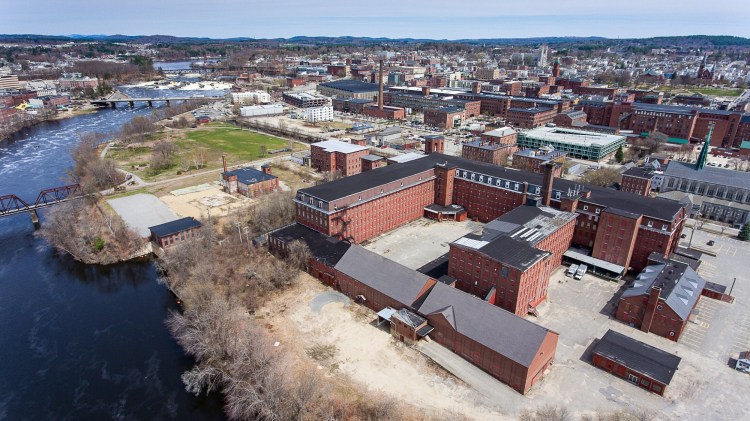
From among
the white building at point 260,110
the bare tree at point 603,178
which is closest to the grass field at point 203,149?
the white building at point 260,110

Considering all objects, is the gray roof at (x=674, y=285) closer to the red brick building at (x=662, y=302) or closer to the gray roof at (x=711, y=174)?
the red brick building at (x=662, y=302)

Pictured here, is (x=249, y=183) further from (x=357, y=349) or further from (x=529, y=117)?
(x=529, y=117)

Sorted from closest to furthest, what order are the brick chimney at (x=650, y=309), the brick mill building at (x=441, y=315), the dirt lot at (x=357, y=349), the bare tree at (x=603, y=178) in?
the dirt lot at (x=357, y=349) < the brick mill building at (x=441, y=315) < the brick chimney at (x=650, y=309) < the bare tree at (x=603, y=178)

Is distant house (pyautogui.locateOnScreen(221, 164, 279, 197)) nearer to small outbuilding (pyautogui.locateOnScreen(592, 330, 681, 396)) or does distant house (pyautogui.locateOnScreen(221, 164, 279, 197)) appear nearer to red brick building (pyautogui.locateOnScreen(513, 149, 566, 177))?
red brick building (pyautogui.locateOnScreen(513, 149, 566, 177))

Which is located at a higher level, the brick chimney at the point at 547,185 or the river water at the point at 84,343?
the brick chimney at the point at 547,185

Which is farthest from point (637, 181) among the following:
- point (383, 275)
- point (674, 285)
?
point (383, 275)

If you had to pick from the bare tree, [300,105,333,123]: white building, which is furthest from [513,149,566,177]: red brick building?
[300,105,333,123]: white building
